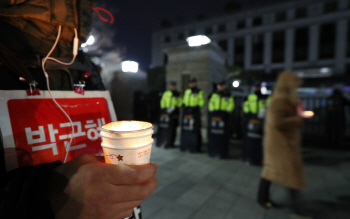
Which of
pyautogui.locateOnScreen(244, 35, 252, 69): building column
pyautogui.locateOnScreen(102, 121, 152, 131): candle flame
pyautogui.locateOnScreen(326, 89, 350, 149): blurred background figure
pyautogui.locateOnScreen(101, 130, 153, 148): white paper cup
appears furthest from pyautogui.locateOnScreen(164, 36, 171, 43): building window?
pyautogui.locateOnScreen(101, 130, 153, 148): white paper cup

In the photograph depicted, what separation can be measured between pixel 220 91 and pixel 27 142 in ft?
17.2

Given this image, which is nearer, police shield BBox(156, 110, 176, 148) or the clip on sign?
the clip on sign

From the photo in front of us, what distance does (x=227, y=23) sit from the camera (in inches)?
1761

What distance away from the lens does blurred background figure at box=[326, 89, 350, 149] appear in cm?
687

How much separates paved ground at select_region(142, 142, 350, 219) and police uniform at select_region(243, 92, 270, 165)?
286 millimetres

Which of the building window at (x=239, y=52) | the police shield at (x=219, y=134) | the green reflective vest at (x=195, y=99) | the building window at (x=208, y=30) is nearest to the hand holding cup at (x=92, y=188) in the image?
the police shield at (x=219, y=134)

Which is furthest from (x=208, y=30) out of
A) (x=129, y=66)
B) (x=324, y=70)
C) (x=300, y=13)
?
(x=129, y=66)

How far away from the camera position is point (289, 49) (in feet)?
124

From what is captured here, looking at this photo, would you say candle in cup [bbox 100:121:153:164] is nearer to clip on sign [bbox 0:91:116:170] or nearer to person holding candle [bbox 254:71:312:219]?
clip on sign [bbox 0:91:116:170]

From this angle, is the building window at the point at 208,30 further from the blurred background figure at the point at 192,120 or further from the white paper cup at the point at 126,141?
the white paper cup at the point at 126,141

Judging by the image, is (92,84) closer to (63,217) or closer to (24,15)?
(24,15)

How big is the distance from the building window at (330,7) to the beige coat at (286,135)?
4482cm

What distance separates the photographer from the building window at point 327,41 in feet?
113

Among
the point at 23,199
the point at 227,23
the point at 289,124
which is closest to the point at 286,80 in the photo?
the point at 289,124
